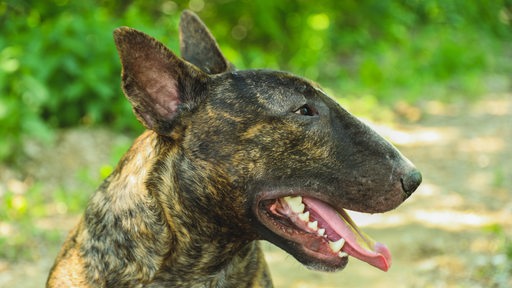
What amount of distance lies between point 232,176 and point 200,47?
948 mm

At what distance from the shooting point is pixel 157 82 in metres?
3.25

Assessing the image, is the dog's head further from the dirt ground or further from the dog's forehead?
the dirt ground

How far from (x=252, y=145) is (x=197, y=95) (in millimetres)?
343

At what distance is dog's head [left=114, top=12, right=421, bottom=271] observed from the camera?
10.4 ft

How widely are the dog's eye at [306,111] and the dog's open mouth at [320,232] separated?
1.17 ft

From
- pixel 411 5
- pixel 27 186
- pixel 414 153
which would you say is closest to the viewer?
pixel 27 186

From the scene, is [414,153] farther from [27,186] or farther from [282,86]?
[282,86]

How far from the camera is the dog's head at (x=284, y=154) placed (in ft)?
10.4

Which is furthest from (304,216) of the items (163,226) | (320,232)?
(163,226)

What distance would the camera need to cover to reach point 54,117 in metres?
7.62

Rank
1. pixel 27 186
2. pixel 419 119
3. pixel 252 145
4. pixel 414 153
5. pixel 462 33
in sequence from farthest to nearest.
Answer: pixel 462 33 → pixel 419 119 → pixel 414 153 → pixel 27 186 → pixel 252 145

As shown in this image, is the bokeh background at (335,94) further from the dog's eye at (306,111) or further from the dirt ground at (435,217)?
the dog's eye at (306,111)

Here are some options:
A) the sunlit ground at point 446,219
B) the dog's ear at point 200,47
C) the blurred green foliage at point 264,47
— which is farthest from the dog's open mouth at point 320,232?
the blurred green foliage at point 264,47

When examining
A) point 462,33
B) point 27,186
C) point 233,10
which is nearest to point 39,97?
point 27,186
